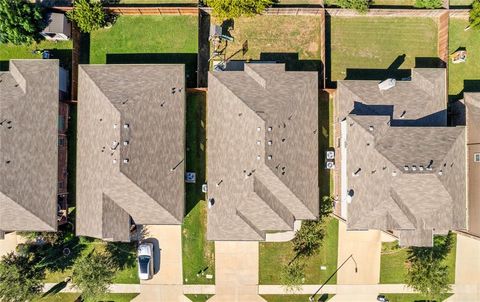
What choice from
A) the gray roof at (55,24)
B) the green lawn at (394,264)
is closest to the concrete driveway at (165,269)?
the green lawn at (394,264)

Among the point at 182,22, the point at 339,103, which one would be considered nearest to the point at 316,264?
the point at 339,103

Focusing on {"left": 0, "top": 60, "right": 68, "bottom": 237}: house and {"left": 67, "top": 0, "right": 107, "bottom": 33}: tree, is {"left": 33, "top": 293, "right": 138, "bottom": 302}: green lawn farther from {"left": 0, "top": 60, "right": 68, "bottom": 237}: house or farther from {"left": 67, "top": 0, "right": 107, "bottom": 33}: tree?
{"left": 67, "top": 0, "right": 107, "bottom": 33}: tree

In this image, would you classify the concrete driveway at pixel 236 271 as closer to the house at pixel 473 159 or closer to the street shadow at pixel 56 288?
the street shadow at pixel 56 288

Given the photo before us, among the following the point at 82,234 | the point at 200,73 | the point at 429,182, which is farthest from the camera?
the point at 200,73

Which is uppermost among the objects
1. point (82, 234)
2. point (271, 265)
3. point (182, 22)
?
point (182, 22)

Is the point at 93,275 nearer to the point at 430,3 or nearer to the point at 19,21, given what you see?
the point at 19,21

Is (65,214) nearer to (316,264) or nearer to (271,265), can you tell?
(271,265)

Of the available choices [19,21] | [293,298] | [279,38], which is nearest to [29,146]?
[19,21]
